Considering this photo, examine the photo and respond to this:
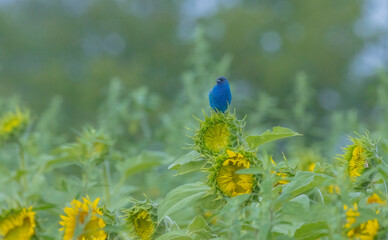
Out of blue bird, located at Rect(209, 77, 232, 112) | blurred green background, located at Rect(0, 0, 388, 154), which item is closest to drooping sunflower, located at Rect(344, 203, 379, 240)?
blue bird, located at Rect(209, 77, 232, 112)

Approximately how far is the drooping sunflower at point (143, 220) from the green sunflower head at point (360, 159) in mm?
388

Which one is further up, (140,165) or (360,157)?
(140,165)

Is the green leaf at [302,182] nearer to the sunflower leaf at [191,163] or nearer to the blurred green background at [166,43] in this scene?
the sunflower leaf at [191,163]

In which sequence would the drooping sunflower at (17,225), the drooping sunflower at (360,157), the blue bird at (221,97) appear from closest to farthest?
the drooping sunflower at (360,157) < the drooping sunflower at (17,225) < the blue bird at (221,97)

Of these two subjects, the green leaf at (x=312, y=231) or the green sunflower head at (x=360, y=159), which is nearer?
the green leaf at (x=312, y=231)

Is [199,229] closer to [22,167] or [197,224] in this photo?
[197,224]

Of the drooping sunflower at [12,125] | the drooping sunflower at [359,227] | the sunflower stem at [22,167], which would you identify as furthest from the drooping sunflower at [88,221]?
the drooping sunflower at [12,125]

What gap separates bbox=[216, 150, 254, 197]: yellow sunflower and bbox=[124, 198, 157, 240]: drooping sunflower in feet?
0.52

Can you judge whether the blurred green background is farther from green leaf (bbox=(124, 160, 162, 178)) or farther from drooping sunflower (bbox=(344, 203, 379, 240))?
drooping sunflower (bbox=(344, 203, 379, 240))

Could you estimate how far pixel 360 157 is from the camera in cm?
118

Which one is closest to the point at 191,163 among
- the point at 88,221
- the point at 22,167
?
the point at 88,221

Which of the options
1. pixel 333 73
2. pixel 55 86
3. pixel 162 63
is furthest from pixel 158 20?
pixel 333 73

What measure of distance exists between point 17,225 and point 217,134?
1.55 ft

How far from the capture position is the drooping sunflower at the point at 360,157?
3.73 ft
